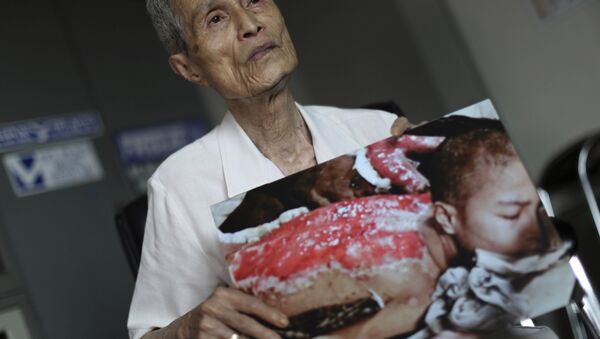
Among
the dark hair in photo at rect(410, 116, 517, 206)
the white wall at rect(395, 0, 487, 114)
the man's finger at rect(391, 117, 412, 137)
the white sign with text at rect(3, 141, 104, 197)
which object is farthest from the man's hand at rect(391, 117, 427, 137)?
the white wall at rect(395, 0, 487, 114)

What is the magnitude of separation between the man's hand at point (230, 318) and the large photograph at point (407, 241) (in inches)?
0.6

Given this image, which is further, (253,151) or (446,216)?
(253,151)

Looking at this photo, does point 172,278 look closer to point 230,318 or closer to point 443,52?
point 230,318

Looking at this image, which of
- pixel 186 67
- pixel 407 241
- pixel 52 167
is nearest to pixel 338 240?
pixel 407 241

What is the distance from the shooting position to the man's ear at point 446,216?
1068mm

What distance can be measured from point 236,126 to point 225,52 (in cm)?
16

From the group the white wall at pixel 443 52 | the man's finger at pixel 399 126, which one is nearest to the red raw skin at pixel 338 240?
the man's finger at pixel 399 126

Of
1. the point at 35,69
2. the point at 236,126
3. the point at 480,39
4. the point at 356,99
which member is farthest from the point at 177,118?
the point at 236,126

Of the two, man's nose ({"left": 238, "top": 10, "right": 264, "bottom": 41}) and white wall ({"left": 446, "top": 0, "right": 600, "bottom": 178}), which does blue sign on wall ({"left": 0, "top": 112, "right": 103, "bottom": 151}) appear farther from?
man's nose ({"left": 238, "top": 10, "right": 264, "bottom": 41})

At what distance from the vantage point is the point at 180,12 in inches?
53.6

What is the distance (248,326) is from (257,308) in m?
0.04

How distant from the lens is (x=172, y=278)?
1339 millimetres

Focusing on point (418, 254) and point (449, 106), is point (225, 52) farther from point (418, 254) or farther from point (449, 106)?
point (449, 106)

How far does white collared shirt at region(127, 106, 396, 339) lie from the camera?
4.39ft
